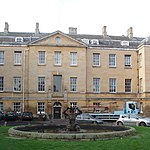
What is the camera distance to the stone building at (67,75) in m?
51.0

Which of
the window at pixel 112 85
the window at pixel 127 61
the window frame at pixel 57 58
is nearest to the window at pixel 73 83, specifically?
the window frame at pixel 57 58

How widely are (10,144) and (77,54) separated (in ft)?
127

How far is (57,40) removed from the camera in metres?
Answer: 52.2

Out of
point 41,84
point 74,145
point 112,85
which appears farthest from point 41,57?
point 74,145

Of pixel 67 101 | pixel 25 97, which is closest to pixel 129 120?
pixel 67 101

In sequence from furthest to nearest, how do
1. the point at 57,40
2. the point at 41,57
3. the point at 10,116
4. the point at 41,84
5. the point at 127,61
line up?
the point at 127,61, the point at 57,40, the point at 41,57, the point at 41,84, the point at 10,116

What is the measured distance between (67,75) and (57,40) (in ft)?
20.0

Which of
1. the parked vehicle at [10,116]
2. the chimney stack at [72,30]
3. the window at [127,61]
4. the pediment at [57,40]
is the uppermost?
the chimney stack at [72,30]

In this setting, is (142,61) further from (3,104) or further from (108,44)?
(3,104)

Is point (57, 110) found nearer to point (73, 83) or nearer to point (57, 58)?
point (73, 83)

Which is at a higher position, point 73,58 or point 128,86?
point 73,58

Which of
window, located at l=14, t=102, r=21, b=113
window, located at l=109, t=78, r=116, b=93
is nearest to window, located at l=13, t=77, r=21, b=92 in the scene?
window, located at l=14, t=102, r=21, b=113

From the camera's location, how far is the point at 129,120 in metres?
34.0

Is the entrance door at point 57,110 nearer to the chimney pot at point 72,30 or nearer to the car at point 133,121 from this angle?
the chimney pot at point 72,30
